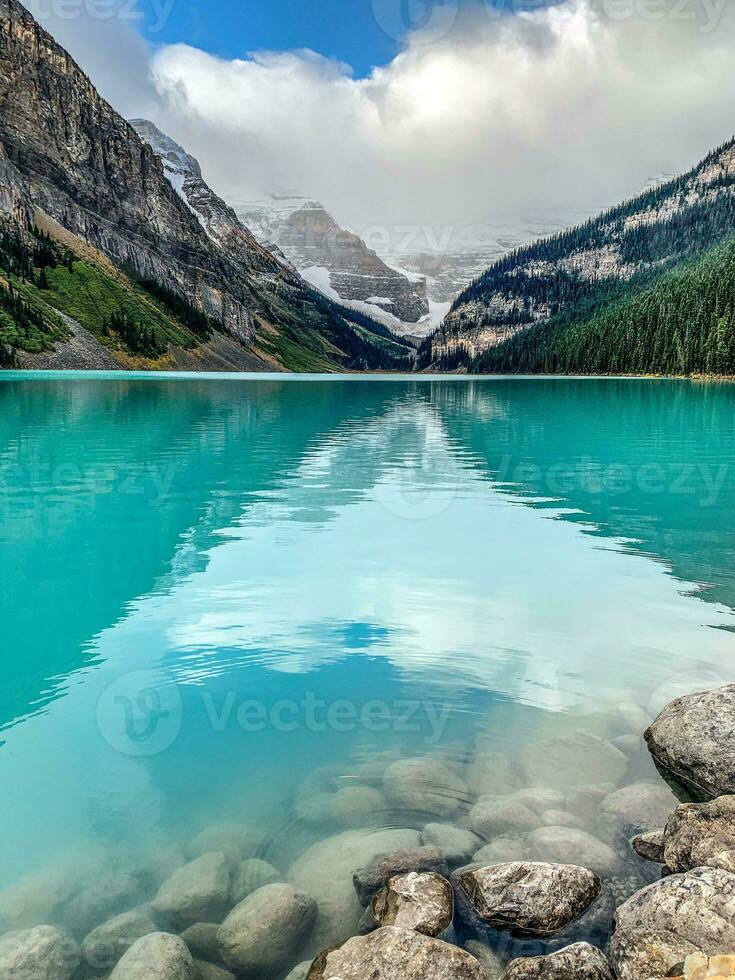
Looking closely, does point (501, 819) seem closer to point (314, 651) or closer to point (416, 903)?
point (416, 903)

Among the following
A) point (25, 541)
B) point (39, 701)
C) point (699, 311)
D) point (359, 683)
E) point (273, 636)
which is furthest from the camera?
point (699, 311)

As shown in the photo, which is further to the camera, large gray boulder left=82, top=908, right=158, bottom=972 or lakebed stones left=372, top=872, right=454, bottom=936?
lakebed stones left=372, top=872, right=454, bottom=936

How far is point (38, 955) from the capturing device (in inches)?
205

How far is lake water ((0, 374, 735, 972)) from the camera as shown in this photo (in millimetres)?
7137

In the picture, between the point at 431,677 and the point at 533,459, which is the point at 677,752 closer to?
the point at 431,677

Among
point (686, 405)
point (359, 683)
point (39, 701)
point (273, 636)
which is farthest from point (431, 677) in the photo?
point (686, 405)

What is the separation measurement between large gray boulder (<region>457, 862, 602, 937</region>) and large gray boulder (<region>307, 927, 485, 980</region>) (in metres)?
0.68

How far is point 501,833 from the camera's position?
6.78 m

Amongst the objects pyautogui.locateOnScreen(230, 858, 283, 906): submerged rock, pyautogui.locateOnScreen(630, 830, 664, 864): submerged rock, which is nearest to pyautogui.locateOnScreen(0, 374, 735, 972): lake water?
pyautogui.locateOnScreen(230, 858, 283, 906): submerged rock

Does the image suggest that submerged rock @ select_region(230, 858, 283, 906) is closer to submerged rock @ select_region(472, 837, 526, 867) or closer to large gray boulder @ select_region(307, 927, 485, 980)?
large gray boulder @ select_region(307, 927, 485, 980)

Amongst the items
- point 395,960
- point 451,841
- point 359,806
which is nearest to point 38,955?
point 395,960

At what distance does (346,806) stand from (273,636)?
196 inches

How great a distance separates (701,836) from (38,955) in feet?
19.9

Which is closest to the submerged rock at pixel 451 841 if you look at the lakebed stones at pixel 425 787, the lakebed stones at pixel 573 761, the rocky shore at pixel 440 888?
the rocky shore at pixel 440 888
